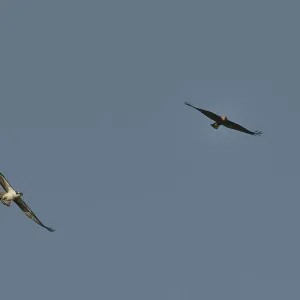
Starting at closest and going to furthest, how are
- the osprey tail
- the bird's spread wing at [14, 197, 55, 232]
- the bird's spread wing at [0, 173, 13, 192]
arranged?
the bird's spread wing at [0, 173, 13, 192] < the bird's spread wing at [14, 197, 55, 232] < the osprey tail

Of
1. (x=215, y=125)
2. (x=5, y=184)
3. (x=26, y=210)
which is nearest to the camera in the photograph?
(x=5, y=184)

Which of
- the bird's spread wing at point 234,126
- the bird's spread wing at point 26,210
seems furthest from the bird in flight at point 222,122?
the bird's spread wing at point 26,210

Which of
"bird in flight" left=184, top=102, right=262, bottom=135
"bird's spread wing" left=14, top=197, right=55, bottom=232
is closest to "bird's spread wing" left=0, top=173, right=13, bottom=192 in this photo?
"bird's spread wing" left=14, top=197, right=55, bottom=232

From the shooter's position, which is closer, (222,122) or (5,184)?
(5,184)

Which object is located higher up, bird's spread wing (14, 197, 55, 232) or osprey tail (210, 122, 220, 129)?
osprey tail (210, 122, 220, 129)

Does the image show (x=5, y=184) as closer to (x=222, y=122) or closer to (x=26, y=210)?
(x=26, y=210)

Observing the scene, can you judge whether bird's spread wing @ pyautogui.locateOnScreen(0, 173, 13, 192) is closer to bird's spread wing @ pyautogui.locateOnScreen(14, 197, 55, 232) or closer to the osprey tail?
bird's spread wing @ pyautogui.locateOnScreen(14, 197, 55, 232)

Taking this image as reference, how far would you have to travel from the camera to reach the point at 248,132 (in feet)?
290

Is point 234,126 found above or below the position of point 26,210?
above

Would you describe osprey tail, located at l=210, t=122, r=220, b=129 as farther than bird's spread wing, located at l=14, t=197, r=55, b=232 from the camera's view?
Yes

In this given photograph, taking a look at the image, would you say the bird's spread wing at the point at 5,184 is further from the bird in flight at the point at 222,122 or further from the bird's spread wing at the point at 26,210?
the bird in flight at the point at 222,122

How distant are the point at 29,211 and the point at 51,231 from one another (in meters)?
6.57

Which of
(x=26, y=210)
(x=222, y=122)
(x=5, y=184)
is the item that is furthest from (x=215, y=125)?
(x=5, y=184)

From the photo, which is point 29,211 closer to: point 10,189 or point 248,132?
point 10,189
